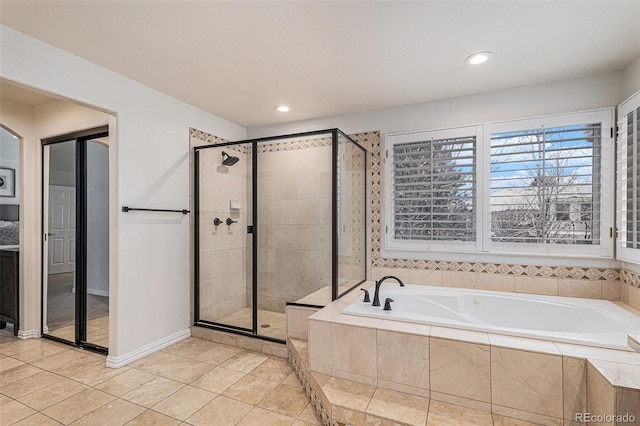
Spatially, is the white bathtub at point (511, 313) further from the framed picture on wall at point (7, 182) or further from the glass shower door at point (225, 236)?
the framed picture on wall at point (7, 182)

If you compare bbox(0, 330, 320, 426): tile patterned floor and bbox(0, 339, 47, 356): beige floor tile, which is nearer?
bbox(0, 330, 320, 426): tile patterned floor

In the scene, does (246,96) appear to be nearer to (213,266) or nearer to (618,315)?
(213,266)

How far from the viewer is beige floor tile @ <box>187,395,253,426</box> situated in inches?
74.2

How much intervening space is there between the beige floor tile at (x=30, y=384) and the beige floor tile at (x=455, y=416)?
270 centimetres

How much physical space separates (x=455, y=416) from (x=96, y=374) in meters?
2.62

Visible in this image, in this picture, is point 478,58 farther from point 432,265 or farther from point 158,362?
point 158,362

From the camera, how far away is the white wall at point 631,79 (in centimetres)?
223

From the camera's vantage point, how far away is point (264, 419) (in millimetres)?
1912

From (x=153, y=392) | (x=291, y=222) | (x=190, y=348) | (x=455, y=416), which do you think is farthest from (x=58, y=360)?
(x=455, y=416)

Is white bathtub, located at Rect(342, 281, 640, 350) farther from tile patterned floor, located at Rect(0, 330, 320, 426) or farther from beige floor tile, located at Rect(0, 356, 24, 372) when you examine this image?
beige floor tile, located at Rect(0, 356, 24, 372)

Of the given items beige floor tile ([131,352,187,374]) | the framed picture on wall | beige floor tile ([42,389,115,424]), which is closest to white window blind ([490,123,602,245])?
beige floor tile ([131,352,187,374])

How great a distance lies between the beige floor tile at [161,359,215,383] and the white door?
150 centimetres


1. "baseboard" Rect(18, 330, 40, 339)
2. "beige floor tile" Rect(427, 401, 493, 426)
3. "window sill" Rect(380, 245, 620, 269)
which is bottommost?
"baseboard" Rect(18, 330, 40, 339)
